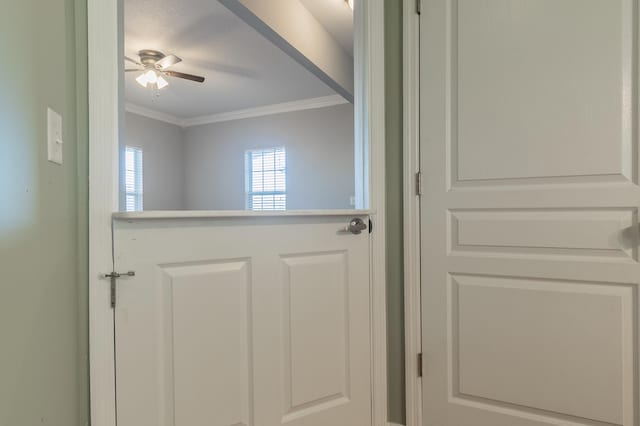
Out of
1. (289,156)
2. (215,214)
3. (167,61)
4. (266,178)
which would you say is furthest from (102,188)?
(266,178)

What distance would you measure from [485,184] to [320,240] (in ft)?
2.30

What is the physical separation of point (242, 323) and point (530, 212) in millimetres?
1162

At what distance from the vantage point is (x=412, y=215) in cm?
→ 154

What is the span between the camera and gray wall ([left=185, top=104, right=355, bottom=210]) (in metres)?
4.73

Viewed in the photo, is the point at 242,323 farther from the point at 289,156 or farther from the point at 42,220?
the point at 289,156

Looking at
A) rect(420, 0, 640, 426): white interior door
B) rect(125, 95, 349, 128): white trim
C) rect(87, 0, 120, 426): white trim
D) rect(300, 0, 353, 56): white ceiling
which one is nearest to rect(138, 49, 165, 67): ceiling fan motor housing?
rect(300, 0, 353, 56): white ceiling

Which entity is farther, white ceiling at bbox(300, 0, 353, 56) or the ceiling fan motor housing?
the ceiling fan motor housing

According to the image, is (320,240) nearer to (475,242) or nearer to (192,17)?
(475,242)

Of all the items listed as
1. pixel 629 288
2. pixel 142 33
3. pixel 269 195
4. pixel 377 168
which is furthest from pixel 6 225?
pixel 269 195

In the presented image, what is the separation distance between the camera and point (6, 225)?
2.06ft

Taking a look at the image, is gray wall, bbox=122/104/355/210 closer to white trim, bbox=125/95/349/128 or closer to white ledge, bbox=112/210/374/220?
white trim, bbox=125/95/349/128

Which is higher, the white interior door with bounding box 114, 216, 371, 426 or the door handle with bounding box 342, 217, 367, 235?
the door handle with bounding box 342, 217, 367, 235

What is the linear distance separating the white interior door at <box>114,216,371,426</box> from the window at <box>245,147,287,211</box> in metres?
3.74

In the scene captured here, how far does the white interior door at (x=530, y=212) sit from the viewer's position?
1257mm
